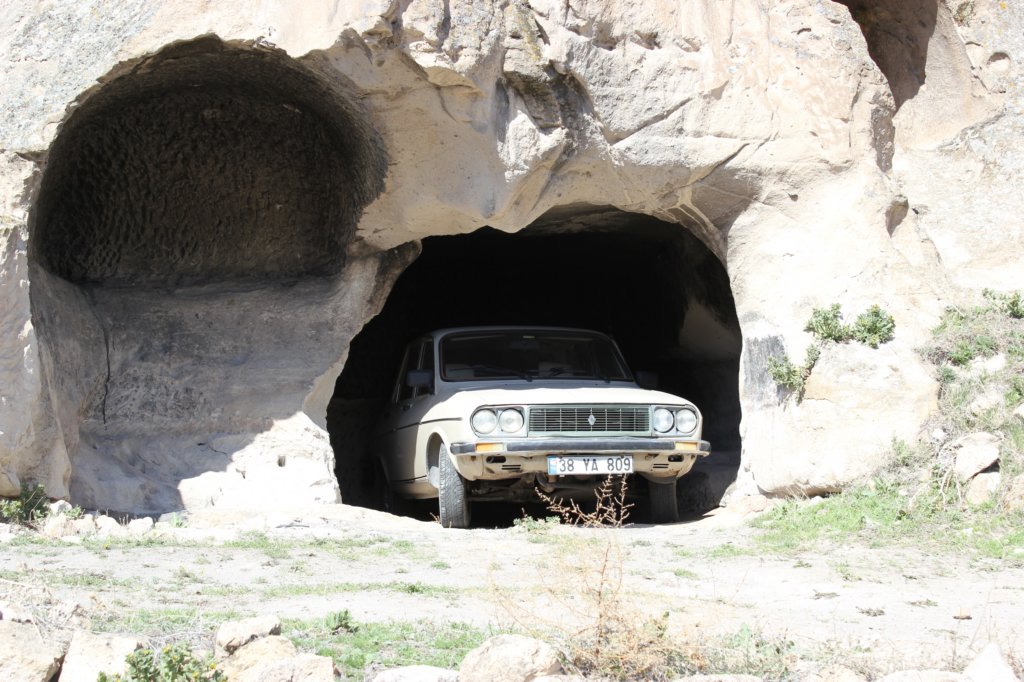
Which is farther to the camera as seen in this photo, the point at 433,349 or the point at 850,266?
the point at 433,349

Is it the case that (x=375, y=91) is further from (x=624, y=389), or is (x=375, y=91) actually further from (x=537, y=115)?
(x=624, y=389)

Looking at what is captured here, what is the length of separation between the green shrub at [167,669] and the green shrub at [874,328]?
5883 mm

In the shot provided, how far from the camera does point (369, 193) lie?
916 cm

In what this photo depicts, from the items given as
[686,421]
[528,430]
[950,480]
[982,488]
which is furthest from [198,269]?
[982,488]

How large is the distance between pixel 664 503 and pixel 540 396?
1.35 metres

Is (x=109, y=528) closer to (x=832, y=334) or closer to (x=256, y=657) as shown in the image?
(x=256, y=657)

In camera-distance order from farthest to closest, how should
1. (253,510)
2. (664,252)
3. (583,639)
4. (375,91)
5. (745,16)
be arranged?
(664,252) < (745,16) < (375,91) < (253,510) < (583,639)

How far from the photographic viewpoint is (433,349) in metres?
9.23

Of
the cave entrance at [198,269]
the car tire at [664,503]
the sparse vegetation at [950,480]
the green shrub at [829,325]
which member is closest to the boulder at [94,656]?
the sparse vegetation at [950,480]

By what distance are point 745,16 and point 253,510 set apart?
5.45 m

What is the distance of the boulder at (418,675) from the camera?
3320 mm

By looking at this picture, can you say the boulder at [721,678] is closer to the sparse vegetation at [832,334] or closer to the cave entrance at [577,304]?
the sparse vegetation at [832,334]

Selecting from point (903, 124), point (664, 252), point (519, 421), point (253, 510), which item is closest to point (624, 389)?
point (519, 421)

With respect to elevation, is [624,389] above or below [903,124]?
below
